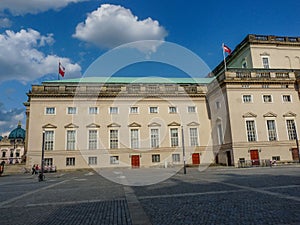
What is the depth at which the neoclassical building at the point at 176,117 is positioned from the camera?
125 feet

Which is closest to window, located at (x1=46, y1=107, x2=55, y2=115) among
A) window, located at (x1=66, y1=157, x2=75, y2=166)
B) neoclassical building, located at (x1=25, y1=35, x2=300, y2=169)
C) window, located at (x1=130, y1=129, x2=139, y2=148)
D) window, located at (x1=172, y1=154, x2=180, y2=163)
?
neoclassical building, located at (x1=25, y1=35, x2=300, y2=169)

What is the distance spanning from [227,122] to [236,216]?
3268 cm

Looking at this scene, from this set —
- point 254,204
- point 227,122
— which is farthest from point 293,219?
point 227,122

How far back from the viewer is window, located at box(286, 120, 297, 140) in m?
38.4

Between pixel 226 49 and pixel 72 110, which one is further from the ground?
pixel 226 49

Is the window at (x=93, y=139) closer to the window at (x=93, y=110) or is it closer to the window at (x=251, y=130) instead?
the window at (x=93, y=110)

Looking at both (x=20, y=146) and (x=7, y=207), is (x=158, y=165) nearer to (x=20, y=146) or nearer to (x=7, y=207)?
(x=7, y=207)

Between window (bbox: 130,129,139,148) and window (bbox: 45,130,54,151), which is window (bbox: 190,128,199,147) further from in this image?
window (bbox: 45,130,54,151)

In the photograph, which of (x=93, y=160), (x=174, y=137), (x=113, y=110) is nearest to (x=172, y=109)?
(x=174, y=137)

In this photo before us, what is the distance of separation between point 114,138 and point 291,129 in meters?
29.9

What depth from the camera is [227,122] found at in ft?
126

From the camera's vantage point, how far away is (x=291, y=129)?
127ft

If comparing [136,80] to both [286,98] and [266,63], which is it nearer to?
[266,63]

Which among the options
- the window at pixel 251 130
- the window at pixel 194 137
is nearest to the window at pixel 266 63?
the window at pixel 251 130
